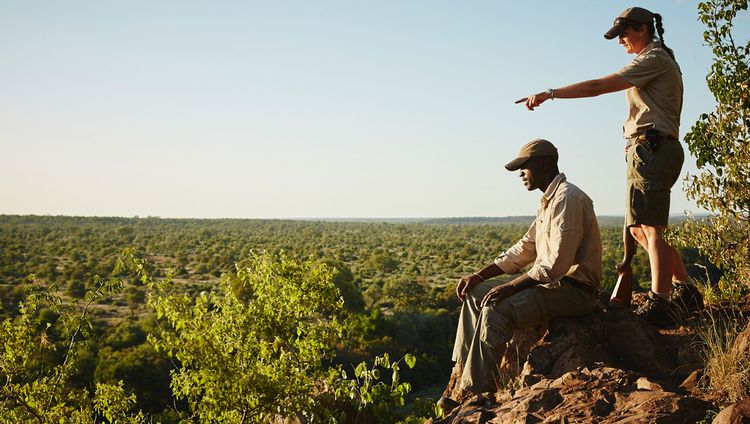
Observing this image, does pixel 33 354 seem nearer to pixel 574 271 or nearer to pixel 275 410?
pixel 275 410

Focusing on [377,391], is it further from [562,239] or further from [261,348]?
[261,348]

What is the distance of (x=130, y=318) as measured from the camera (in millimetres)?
39219

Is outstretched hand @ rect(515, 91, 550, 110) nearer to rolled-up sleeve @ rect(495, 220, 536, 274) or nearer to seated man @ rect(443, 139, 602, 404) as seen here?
seated man @ rect(443, 139, 602, 404)

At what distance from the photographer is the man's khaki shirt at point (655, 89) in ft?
18.7

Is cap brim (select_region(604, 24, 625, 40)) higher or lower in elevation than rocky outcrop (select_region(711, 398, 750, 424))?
higher

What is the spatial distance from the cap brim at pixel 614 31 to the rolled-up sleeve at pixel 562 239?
1485 millimetres

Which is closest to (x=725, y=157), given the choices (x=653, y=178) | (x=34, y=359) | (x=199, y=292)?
(x=653, y=178)

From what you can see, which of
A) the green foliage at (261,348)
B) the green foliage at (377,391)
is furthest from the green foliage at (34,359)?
the green foliage at (377,391)

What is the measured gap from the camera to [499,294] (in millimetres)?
5406

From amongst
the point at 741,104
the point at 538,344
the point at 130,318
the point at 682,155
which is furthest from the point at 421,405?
the point at 130,318

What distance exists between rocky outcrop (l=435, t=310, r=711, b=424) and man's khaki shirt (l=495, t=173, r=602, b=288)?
0.46 meters

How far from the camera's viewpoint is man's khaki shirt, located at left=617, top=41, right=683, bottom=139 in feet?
18.7

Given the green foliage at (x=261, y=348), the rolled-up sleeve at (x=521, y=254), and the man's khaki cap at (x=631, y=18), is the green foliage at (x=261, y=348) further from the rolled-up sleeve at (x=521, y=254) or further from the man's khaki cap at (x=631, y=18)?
the man's khaki cap at (x=631, y=18)

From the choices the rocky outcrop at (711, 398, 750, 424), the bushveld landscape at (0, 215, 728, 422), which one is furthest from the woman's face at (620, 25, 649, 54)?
the rocky outcrop at (711, 398, 750, 424)
